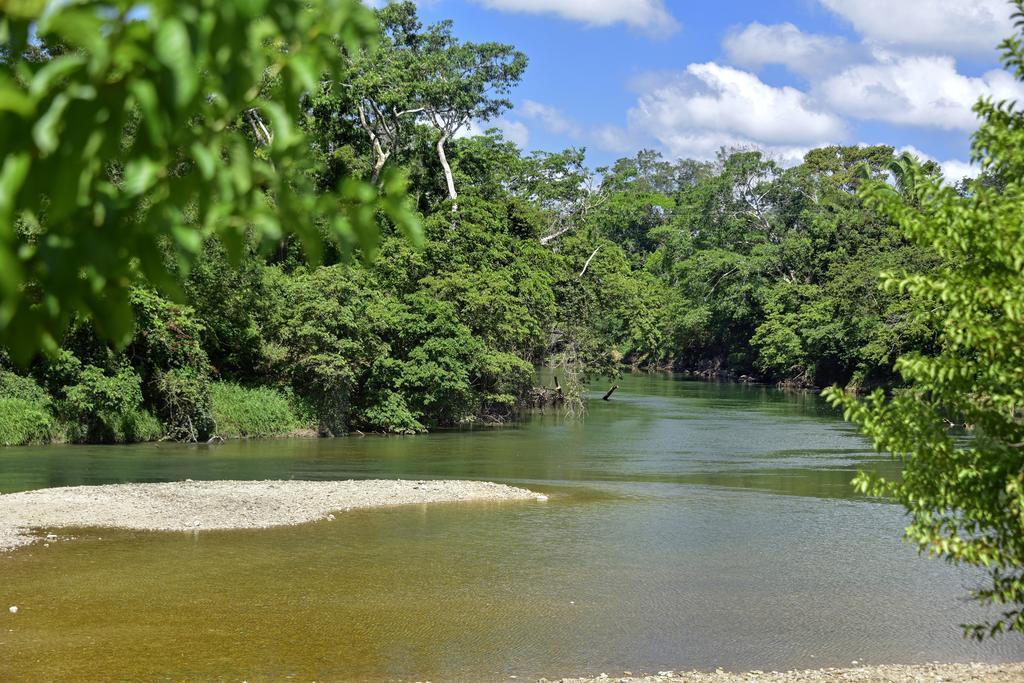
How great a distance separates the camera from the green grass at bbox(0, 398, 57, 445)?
29594mm

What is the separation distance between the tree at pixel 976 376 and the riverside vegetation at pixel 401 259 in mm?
21

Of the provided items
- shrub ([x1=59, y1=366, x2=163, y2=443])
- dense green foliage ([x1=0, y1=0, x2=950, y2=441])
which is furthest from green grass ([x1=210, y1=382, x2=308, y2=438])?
shrub ([x1=59, y1=366, x2=163, y2=443])

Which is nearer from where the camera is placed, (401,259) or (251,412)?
(251,412)

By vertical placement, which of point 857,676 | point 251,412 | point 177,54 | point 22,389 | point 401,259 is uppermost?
point 401,259

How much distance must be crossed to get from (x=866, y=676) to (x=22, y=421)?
25.8 m

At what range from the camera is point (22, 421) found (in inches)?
1170

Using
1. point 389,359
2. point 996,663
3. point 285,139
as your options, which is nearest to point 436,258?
point 389,359

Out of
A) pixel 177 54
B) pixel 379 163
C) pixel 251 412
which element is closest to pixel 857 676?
pixel 177 54

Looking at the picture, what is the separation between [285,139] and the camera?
7.80 ft

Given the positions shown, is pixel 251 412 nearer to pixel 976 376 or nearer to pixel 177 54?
pixel 976 376

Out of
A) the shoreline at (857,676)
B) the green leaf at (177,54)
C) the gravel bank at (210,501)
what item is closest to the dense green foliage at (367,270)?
the green leaf at (177,54)

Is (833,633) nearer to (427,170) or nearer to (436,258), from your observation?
(436,258)

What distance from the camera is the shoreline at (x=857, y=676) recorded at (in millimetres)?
11469

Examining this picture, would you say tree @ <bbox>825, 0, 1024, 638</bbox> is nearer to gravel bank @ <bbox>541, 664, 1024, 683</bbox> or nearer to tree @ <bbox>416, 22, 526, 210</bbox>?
gravel bank @ <bbox>541, 664, 1024, 683</bbox>
